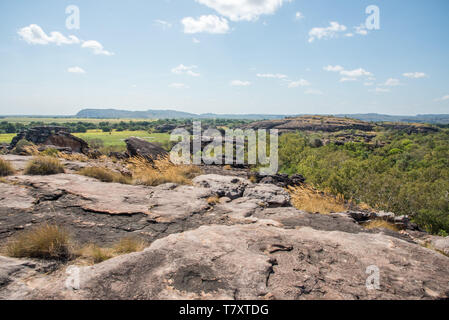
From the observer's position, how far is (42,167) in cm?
751

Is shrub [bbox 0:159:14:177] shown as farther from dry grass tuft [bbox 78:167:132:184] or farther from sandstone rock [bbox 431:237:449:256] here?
sandstone rock [bbox 431:237:449:256]

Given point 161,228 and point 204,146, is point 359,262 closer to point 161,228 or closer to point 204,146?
point 161,228

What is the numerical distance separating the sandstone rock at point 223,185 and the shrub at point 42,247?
4.59 metres

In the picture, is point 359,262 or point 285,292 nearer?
point 285,292

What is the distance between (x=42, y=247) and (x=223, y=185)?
5.51m

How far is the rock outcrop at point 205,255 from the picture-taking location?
2.60 meters

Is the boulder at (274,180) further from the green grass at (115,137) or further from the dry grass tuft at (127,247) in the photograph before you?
the green grass at (115,137)

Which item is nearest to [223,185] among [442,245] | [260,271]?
[260,271]

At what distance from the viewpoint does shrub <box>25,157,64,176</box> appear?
289 inches

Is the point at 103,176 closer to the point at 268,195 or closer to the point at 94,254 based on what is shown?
the point at 94,254
